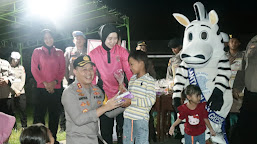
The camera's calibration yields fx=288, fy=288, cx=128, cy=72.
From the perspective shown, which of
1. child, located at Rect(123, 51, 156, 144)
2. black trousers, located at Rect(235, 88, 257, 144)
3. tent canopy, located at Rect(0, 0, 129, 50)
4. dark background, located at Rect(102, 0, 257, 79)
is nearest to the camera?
child, located at Rect(123, 51, 156, 144)

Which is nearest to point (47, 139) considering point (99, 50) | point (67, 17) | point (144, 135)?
point (144, 135)

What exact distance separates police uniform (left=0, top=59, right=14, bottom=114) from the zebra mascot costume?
10.7ft

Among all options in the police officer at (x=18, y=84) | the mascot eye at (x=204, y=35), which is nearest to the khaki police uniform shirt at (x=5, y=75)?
the police officer at (x=18, y=84)

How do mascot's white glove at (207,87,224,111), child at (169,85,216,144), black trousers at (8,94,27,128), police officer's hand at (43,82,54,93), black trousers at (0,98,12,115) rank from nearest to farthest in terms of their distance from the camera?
1. child at (169,85,216,144)
2. mascot's white glove at (207,87,224,111)
3. police officer's hand at (43,82,54,93)
4. black trousers at (0,98,12,115)
5. black trousers at (8,94,27,128)

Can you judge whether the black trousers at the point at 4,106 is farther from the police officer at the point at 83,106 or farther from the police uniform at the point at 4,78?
the police officer at the point at 83,106

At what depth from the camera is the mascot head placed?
360cm

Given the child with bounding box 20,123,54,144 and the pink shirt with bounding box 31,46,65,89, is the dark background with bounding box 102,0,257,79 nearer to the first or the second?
the pink shirt with bounding box 31,46,65,89

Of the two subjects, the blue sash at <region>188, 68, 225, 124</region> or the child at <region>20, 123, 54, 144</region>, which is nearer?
the child at <region>20, 123, 54, 144</region>

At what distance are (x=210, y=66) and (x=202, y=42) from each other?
1.08 ft

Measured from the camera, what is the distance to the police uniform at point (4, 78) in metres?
5.26

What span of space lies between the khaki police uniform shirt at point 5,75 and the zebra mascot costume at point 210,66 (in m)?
3.26

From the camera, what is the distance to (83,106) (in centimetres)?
262

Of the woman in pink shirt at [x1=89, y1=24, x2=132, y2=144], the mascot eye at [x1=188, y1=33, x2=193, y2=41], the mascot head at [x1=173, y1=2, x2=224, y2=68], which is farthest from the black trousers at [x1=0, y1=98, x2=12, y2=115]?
the mascot eye at [x1=188, y1=33, x2=193, y2=41]

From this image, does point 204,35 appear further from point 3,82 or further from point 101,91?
point 3,82
